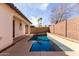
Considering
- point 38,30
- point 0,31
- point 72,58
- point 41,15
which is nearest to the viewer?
point 72,58

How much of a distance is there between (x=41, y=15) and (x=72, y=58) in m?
13.9

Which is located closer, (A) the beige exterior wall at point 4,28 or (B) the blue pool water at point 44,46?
(A) the beige exterior wall at point 4,28

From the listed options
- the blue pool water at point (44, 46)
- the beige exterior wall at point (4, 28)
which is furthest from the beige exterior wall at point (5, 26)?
the blue pool water at point (44, 46)

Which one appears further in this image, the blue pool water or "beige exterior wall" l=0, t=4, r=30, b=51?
Result: the blue pool water

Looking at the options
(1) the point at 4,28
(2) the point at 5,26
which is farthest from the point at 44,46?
(1) the point at 4,28

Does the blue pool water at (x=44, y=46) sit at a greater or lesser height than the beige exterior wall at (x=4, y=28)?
lesser

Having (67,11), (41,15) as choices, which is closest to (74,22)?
(41,15)

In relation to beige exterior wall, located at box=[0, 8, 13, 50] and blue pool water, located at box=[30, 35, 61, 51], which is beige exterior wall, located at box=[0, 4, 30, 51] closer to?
beige exterior wall, located at box=[0, 8, 13, 50]

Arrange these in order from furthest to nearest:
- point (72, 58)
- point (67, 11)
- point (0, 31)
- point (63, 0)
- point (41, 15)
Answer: point (67, 11) < point (41, 15) < point (0, 31) < point (63, 0) < point (72, 58)

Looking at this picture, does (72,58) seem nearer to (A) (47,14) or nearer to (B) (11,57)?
(B) (11,57)

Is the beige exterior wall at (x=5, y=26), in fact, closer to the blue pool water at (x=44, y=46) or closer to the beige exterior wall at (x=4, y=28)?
the beige exterior wall at (x=4, y=28)

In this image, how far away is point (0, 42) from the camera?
28.0 feet

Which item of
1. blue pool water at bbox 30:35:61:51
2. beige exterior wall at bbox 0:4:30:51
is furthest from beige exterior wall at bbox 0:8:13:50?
blue pool water at bbox 30:35:61:51

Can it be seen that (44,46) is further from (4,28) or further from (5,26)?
(4,28)
